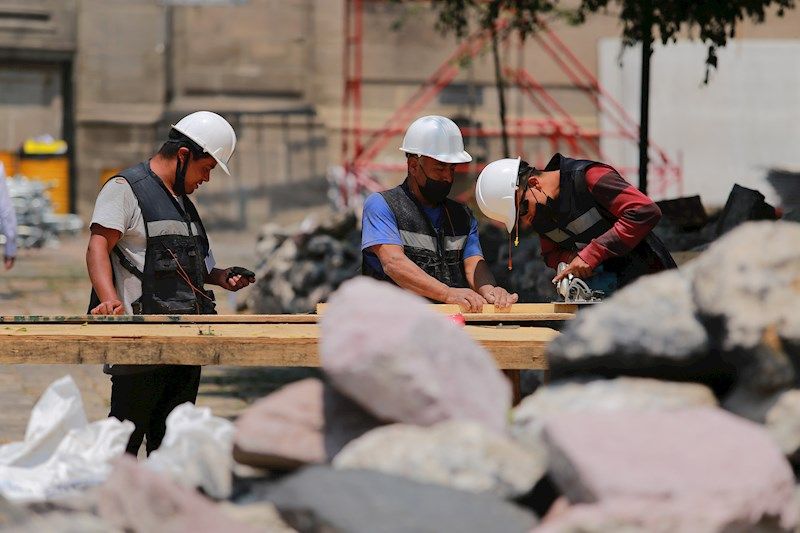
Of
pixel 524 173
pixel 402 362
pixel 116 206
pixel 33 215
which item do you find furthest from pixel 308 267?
pixel 402 362

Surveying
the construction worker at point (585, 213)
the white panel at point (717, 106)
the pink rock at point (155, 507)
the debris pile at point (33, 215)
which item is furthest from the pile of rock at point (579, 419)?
the white panel at point (717, 106)

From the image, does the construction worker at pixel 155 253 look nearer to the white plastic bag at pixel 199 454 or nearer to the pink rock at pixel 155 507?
the white plastic bag at pixel 199 454

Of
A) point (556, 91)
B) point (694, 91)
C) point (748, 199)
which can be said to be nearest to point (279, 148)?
point (556, 91)

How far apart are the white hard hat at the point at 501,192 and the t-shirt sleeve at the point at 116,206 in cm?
163

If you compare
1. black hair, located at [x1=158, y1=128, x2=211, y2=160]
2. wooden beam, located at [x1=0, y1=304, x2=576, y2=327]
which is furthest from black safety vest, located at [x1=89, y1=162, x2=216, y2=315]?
wooden beam, located at [x1=0, y1=304, x2=576, y2=327]

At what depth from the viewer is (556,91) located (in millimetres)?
26281

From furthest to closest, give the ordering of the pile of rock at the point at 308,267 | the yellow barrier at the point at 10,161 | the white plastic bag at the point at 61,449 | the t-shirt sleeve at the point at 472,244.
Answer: the yellow barrier at the point at 10,161 → the pile of rock at the point at 308,267 → the t-shirt sleeve at the point at 472,244 → the white plastic bag at the point at 61,449

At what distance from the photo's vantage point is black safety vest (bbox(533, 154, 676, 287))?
7234 mm

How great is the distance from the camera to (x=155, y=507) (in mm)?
4332

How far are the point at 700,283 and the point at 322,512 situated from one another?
1.36 meters

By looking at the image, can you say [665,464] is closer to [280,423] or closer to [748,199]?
[280,423]

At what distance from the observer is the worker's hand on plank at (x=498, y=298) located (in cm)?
691

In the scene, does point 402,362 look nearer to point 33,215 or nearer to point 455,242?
point 455,242

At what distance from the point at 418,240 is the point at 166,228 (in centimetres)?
121
